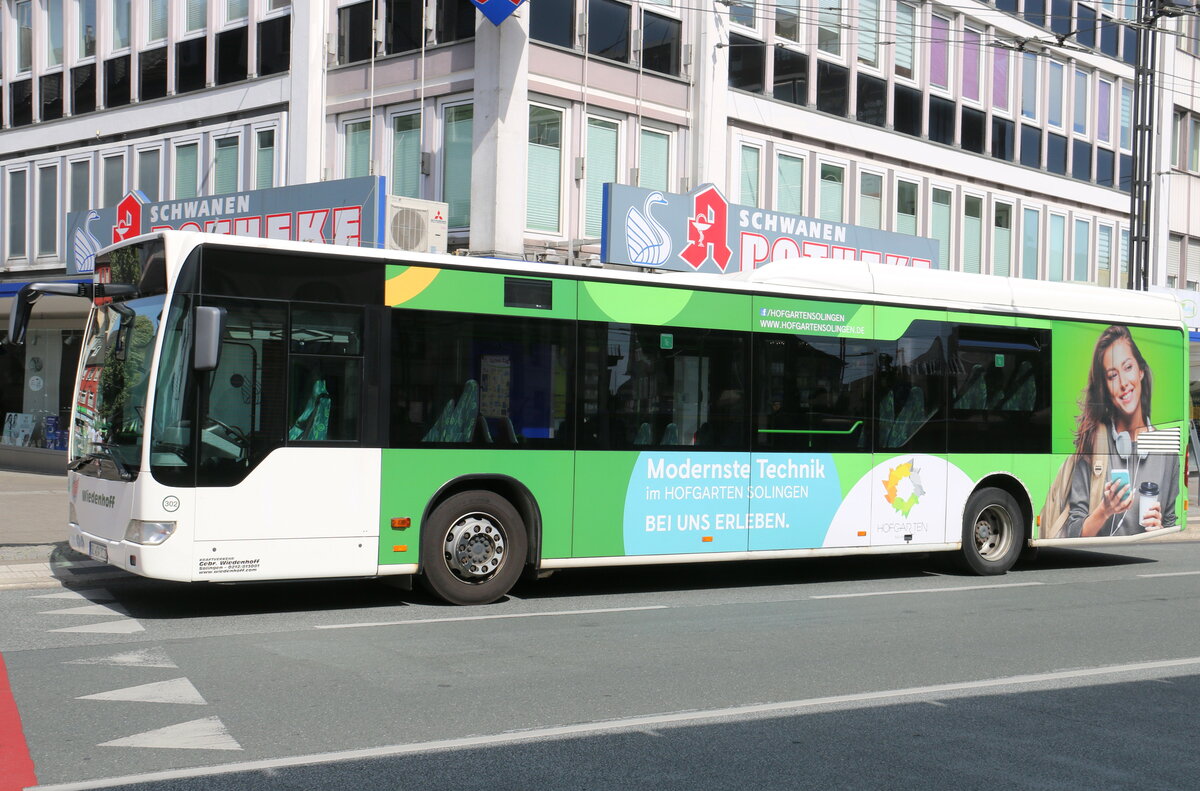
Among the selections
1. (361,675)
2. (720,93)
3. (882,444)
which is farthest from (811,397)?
(720,93)

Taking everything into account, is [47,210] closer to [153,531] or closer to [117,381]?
[117,381]

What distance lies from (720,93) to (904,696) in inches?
633

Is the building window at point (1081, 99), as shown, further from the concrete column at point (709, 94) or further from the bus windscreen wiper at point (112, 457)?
the bus windscreen wiper at point (112, 457)

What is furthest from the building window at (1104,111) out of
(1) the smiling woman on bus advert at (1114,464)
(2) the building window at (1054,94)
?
(1) the smiling woman on bus advert at (1114,464)

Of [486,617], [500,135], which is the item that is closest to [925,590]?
[486,617]

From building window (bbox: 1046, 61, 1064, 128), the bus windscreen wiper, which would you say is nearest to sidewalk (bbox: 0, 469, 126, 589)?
the bus windscreen wiper

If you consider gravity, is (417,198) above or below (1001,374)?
above

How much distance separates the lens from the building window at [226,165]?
22469 millimetres

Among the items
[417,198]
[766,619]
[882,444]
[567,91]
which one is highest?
[567,91]

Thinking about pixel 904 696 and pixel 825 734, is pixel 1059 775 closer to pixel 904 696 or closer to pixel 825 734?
pixel 825 734

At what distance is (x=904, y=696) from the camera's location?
7.67m

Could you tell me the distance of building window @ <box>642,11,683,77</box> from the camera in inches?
837

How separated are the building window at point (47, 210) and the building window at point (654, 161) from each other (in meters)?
12.2

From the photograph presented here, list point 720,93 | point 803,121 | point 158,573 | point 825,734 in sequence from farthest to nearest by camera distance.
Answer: point 803,121
point 720,93
point 158,573
point 825,734
